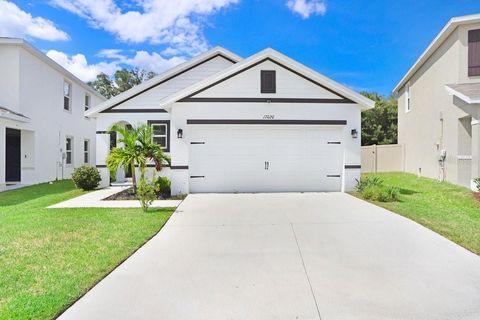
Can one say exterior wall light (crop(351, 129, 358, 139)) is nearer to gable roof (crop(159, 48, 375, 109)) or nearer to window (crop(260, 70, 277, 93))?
gable roof (crop(159, 48, 375, 109))

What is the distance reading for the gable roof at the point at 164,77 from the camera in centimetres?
1363

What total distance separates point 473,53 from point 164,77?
13391mm

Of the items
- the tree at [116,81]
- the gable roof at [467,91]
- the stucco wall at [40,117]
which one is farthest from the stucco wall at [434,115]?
the tree at [116,81]

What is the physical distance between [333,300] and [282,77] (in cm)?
920

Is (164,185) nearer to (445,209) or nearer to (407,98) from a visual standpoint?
(445,209)

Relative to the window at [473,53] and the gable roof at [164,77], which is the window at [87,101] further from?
the window at [473,53]

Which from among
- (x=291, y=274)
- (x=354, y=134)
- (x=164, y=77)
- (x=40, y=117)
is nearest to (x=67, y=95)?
(x=40, y=117)

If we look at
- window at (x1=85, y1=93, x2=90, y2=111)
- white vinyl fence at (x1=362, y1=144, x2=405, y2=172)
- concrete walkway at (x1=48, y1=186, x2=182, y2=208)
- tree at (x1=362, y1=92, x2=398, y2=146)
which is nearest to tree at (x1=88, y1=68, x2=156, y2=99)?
window at (x1=85, y1=93, x2=90, y2=111)

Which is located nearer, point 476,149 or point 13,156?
point 476,149

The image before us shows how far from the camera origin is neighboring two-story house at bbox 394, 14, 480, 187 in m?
12.3

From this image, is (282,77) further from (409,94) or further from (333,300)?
(409,94)

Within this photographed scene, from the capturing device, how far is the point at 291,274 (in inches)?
168

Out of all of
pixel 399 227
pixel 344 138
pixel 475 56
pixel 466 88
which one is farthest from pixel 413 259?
pixel 475 56

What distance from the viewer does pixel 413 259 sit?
482cm
